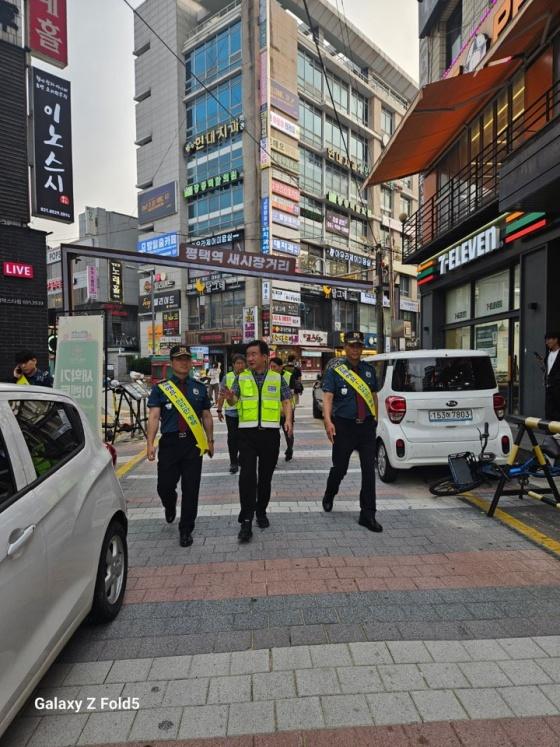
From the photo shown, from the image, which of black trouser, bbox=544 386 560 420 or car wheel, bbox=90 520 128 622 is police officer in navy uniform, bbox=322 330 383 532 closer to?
car wheel, bbox=90 520 128 622

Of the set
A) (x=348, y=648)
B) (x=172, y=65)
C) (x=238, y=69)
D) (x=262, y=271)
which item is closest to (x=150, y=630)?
(x=348, y=648)

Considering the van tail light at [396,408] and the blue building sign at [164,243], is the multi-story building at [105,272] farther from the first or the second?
the van tail light at [396,408]

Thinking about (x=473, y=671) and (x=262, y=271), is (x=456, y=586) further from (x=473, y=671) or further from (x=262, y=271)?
(x=262, y=271)

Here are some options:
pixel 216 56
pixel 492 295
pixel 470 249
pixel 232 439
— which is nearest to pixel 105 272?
pixel 216 56

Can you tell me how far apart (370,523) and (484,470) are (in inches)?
65.7

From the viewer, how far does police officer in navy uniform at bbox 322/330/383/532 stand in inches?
180

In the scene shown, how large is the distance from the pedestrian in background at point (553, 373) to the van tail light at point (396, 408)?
3.83m

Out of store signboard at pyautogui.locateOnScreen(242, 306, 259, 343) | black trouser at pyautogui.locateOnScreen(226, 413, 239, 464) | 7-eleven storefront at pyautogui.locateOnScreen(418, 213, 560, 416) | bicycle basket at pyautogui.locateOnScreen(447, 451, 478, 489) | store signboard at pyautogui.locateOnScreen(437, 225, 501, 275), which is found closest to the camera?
bicycle basket at pyautogui.locateOnScreen(447, 451, 478, 489)

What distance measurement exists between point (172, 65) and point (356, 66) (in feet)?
65.9

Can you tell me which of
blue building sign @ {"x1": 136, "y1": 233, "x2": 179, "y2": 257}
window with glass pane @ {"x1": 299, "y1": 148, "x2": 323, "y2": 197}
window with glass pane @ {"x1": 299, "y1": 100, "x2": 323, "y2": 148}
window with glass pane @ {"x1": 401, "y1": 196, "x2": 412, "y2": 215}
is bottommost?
blue building sign @ {"x1": 136, "y1": 233, "x2": 179, "y2": 257}

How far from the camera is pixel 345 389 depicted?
4.68 metres

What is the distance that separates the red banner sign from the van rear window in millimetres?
8683

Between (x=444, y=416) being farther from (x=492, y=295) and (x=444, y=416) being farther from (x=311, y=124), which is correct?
(x=311, y=124)

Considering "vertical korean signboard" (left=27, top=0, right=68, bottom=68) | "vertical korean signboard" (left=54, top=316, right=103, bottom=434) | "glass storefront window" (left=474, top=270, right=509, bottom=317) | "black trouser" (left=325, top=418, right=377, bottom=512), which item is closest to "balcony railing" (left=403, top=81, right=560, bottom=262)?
"glass storefront window" (left=474, top=270, right=509, bottom=317)
